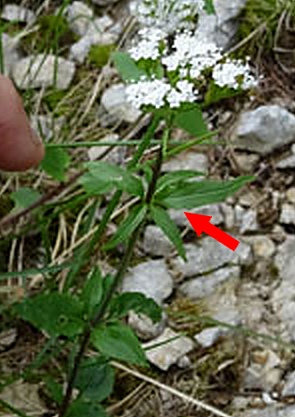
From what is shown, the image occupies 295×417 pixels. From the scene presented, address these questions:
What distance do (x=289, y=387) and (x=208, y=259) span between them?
1.24 feet

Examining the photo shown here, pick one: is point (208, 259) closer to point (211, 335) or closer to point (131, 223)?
point (211, 335)

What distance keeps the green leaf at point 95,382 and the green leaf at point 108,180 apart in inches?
20.3

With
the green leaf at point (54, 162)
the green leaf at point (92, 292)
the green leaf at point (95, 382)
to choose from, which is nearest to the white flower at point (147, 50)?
the green leaf at point (92, 292)

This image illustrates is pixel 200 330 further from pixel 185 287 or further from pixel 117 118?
pixel 117 118

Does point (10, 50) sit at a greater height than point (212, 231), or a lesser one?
greater

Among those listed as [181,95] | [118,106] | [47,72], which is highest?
[181,95]

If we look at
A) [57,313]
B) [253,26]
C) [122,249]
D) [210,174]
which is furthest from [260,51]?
[57,313]

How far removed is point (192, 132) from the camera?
1795mm

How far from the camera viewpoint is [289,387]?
210 cm

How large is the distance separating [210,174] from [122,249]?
33 cm

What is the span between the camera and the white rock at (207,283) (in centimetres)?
226

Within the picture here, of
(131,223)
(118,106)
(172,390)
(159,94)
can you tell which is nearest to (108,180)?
(131,223)

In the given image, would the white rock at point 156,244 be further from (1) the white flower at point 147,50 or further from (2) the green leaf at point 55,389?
(1) the white flower at point 147,50

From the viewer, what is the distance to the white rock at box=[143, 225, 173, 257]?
7.59 feet
